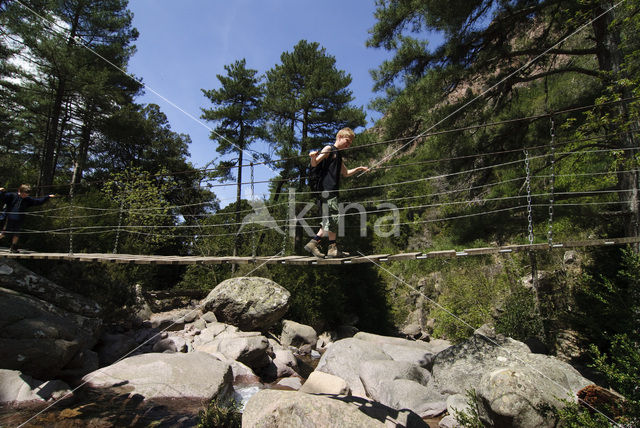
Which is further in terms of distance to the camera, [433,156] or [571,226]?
[571,226]

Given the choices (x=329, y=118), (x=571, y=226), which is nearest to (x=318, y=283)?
(x=329, y=118)

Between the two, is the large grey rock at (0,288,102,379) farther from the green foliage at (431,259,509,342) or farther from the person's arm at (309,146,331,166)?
the green foliage at (431,259,509,342)

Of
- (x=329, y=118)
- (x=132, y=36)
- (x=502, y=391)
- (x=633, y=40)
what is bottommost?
(x=502, y=391)

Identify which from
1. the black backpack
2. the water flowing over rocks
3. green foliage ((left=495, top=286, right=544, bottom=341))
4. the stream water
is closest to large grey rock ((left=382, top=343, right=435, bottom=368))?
the water flowing over rocks

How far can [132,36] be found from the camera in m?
13.6

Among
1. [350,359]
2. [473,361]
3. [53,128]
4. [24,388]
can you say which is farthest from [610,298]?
[53,128]

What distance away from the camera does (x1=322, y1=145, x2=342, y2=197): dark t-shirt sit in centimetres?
380

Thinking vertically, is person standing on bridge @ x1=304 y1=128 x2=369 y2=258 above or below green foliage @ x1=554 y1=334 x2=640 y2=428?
above

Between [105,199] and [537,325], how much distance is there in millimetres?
12527

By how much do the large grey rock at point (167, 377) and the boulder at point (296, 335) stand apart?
4.24 metres

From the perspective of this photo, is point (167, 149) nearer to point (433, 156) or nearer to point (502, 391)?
point (433, 156)

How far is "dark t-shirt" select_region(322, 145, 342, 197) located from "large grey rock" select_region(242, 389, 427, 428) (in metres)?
2.07

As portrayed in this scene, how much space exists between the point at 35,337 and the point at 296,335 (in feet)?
19.7

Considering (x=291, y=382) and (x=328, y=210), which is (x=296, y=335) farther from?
(x=328, y=210)
